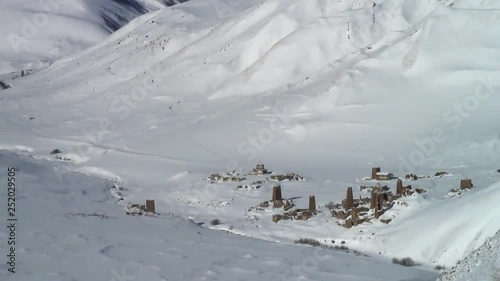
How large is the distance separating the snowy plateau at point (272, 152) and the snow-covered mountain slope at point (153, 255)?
0.07m

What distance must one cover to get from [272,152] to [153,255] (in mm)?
17061

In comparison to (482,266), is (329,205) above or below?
above

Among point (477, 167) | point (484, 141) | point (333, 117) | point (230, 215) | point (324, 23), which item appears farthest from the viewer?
point (324, 23)

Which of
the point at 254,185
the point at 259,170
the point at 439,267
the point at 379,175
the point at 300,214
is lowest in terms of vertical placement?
the point at 439,267

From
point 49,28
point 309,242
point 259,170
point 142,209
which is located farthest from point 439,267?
point 49,28

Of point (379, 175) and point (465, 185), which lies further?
point (379, 175)

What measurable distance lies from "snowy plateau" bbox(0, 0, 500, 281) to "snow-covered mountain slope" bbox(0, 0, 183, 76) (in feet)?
87.1

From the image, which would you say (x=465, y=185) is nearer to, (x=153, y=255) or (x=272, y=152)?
(x=153, y=255)

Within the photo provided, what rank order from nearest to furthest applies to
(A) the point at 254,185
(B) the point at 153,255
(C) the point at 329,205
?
(B) the point at 153,255 < (C) the point at 329,205 < (A) the point at 254,185

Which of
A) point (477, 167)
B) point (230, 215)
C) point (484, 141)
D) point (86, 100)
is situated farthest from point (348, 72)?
point (86, 100)

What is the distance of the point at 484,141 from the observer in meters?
28.2

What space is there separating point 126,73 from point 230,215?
1615 inches

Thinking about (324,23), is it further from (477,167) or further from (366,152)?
(477,167)

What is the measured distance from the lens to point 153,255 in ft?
51.6
